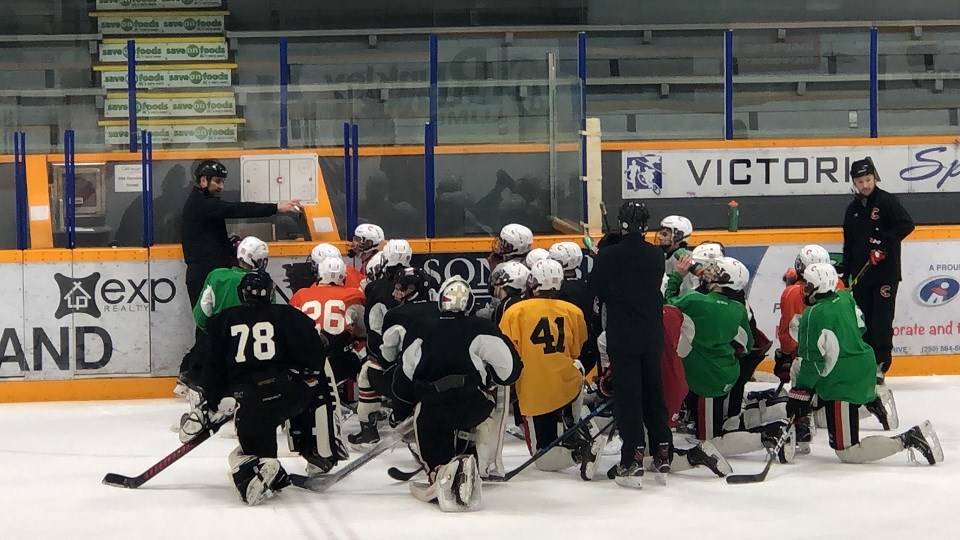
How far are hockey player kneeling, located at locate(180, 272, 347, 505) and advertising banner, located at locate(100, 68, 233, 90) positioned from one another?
4.44 metres

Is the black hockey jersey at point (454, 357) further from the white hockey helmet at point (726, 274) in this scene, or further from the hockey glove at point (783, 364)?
the hockey glove at point (783, 364)

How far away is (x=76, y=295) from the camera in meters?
10.3

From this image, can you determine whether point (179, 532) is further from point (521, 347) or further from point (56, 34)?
point (56, 34)

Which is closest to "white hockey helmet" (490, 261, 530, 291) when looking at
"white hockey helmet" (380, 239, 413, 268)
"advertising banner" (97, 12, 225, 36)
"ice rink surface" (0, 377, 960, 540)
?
"white hockey helmet" (380, 239, 413, 268)

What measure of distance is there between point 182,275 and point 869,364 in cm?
497

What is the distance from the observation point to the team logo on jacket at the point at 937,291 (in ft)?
35.9

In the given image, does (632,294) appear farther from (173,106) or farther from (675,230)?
(173,106)

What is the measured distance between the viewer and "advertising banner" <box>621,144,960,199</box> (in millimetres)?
11789

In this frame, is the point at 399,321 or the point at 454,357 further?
the point at 399,321

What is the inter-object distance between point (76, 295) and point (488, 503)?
14.6ft

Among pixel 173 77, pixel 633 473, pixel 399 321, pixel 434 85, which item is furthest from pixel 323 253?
pixel 173 77

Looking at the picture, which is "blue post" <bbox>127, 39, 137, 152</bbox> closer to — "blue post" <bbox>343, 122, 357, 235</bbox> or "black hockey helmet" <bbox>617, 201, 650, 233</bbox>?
"blue post" <bbox>343, 122, 357, 235</bbox>

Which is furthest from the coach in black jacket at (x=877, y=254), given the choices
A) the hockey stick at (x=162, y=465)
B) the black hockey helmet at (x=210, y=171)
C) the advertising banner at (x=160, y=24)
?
the advertising banner at (x=160, y=24)

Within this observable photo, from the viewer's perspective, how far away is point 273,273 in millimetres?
10500
